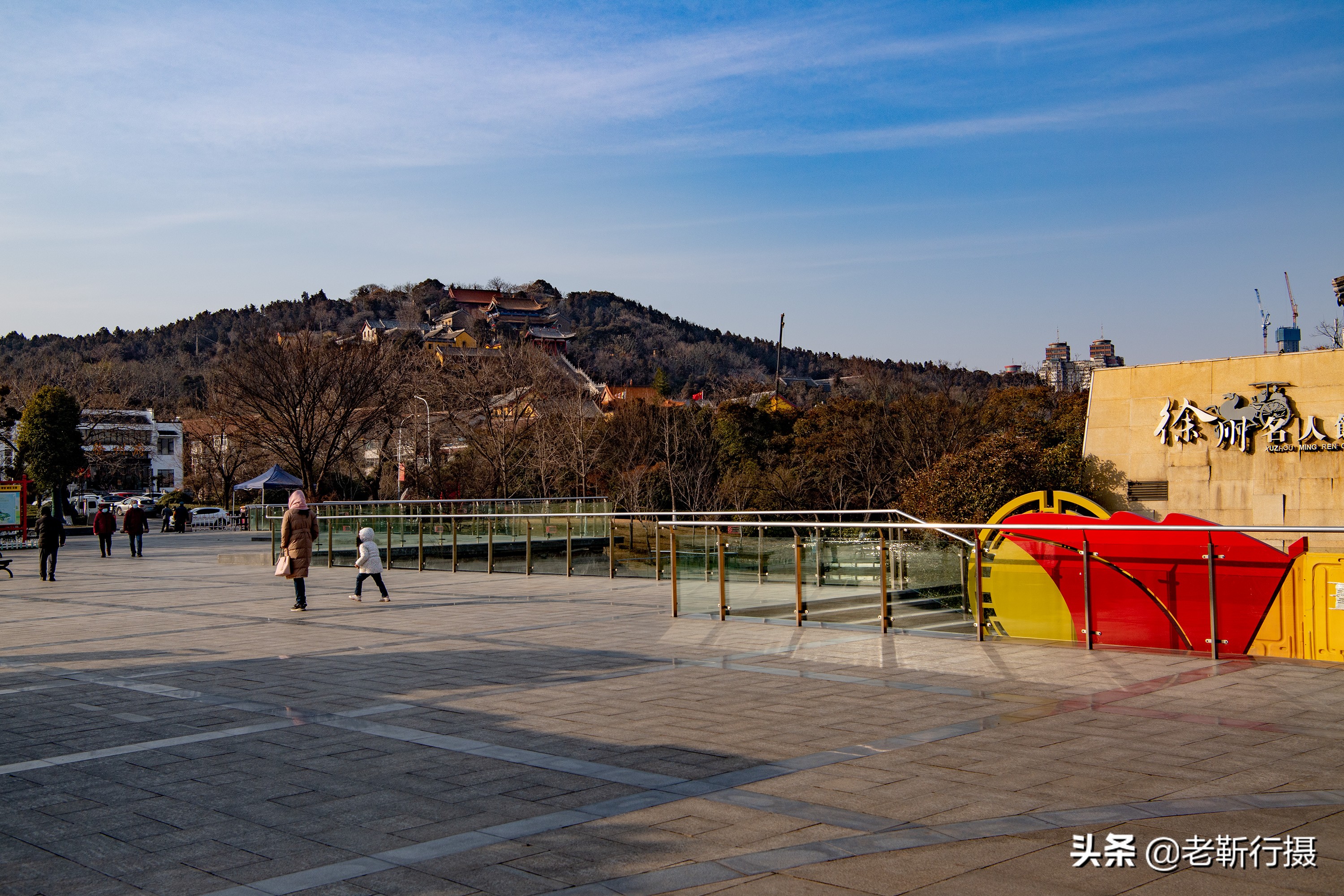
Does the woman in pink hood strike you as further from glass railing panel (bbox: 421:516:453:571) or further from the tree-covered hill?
the tree-covered hill

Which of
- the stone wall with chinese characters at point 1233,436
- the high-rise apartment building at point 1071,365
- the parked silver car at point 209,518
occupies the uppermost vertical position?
the high-rise apartment building at point 1071,365

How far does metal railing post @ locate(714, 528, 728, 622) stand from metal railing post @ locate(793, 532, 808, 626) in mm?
954

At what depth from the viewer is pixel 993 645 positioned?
10281 mm

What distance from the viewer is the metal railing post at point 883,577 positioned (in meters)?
11.3

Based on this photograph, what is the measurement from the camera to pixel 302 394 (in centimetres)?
4016

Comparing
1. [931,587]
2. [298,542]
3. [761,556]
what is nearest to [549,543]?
[298,542]

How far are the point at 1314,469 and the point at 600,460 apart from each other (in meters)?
25.9

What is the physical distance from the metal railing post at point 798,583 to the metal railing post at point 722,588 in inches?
37.6

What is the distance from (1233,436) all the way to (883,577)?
690 inches

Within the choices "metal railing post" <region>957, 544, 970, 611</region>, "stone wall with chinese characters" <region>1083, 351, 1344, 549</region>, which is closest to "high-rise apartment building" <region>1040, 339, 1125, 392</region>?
"stone wall with chinese characters" <region>1083, 351, 1344, 549</region>

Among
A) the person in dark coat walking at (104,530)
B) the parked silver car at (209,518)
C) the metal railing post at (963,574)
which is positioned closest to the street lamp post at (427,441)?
the person in dark coat walking at (104,530)

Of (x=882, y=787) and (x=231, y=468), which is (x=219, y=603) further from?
(x=231, y=468)

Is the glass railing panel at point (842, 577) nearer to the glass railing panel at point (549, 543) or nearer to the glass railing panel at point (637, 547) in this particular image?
the glass railing panel at point (637, 547)

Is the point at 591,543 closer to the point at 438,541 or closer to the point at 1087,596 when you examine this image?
the point at 438,541
